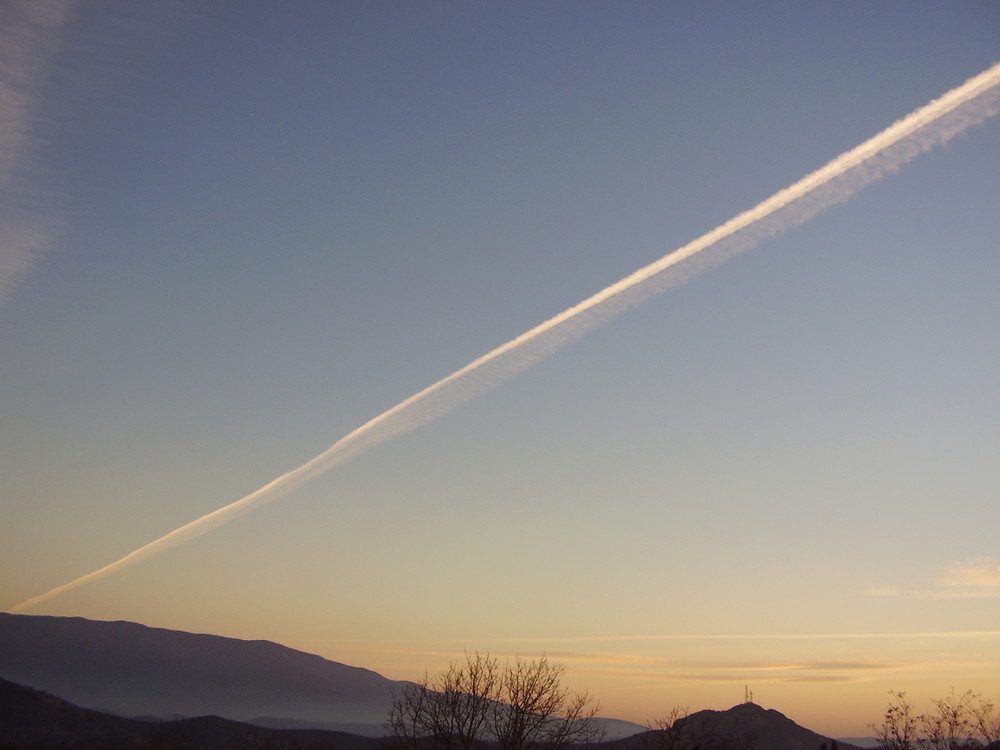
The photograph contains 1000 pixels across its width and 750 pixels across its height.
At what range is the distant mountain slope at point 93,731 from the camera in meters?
132

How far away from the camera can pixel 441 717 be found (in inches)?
1783

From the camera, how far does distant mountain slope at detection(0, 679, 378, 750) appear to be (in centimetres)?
13212

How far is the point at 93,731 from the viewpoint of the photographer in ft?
460

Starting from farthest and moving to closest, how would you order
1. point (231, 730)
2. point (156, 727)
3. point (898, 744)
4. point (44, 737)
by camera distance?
point (231, 730)
point (156, 727)
point (44, 737)
point (898, 744)

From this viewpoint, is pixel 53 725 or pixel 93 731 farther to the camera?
pixel 53 725

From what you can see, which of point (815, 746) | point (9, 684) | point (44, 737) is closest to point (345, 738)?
point (44, 737)

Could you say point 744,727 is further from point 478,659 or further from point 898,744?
point 478,659

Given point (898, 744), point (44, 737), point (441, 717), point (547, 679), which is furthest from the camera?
point (44, 737)

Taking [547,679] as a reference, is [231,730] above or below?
below

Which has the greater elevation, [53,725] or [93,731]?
[53,725]

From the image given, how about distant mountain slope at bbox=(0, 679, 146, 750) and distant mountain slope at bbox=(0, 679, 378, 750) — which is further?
distant mountain slope at bbox=(0, 679, 146, 750)

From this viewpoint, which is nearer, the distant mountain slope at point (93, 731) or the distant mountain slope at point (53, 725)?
the distant mountain slope at point (93, 731)

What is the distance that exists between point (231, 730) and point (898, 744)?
137677mm

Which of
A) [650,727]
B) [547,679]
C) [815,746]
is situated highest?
[547,679]
